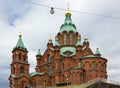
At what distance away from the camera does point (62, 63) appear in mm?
83750

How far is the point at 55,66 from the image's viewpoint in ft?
275

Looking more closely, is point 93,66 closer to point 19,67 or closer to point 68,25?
point 68,25

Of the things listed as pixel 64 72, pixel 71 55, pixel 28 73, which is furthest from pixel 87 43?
pixel 28 73

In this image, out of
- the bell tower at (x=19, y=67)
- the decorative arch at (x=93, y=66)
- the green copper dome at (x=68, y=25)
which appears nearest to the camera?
the decorative arch at (x=93, y=66)

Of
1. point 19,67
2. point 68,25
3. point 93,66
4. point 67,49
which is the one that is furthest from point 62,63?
point 68,25

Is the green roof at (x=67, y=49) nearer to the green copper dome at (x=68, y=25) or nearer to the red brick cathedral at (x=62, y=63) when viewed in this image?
the red brick cathedral at (x=62, y=63)

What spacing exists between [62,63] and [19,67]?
12.0m

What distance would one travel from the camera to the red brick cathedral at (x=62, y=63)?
7844cm

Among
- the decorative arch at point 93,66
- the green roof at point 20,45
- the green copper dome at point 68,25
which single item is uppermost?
the green copper dome at point 68,25

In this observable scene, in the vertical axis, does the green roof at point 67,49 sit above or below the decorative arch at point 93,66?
above

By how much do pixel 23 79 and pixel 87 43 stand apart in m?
21.4

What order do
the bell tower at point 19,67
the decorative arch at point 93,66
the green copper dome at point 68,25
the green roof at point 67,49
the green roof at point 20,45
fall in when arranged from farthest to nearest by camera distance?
the green copper dome at point 68,25 < the green roof at point 20,45 < the green roof at point 67,49 < the bell tower at point 19,67 < the decorative arch at point 93,66

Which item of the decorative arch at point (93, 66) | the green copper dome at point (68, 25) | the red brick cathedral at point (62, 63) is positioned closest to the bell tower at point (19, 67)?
the red brick cathedral at point (62, 63)

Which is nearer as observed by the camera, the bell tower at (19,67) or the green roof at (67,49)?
the bell tower at (19,67)
